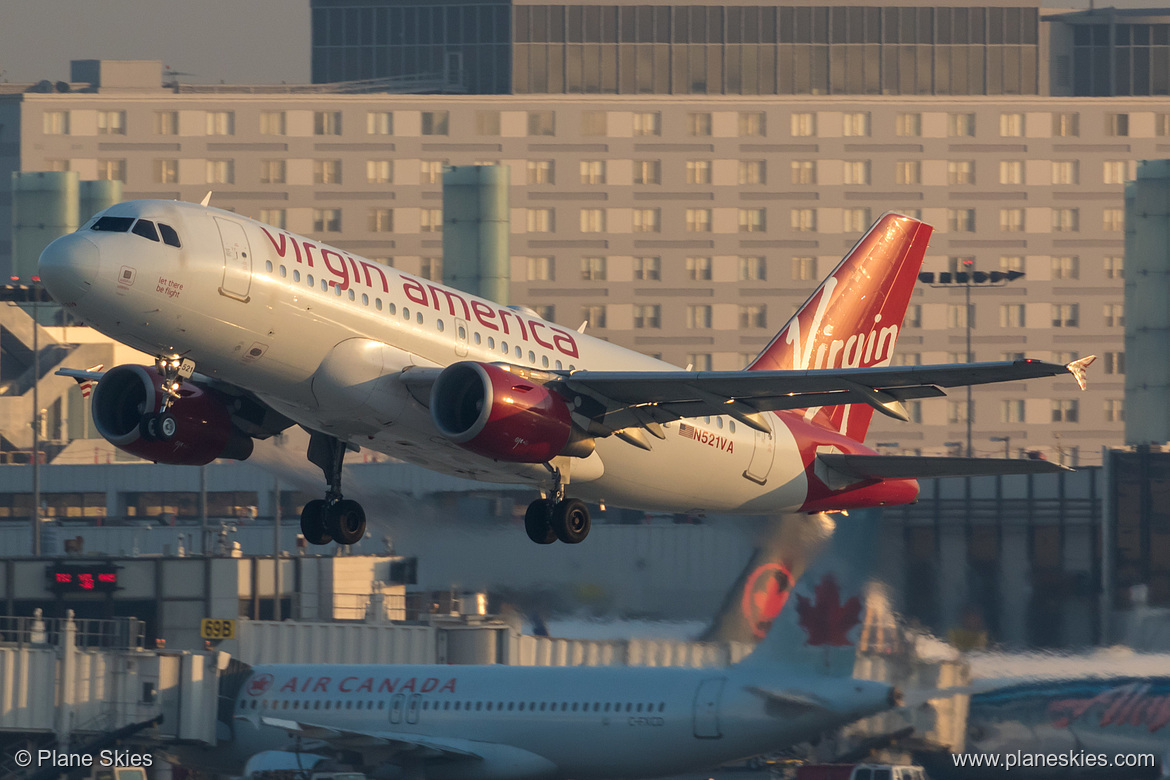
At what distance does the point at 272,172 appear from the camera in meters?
162

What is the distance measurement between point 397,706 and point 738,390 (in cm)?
2010

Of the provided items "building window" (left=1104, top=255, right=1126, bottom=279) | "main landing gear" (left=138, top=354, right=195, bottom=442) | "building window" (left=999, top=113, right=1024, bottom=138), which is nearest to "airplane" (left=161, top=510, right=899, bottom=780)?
"main landing gear" (left=138, top=354, right=195, bottom=442)

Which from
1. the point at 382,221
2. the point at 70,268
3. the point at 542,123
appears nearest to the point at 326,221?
the point at 382,221

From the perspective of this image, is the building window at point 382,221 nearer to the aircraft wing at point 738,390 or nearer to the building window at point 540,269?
Result: the building window at point 540,269

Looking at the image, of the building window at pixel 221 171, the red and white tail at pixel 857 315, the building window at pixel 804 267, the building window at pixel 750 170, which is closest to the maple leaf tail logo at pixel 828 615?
the red and white tail at pixel 857 315

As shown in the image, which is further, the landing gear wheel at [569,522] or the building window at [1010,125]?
the building window at [1010,125]

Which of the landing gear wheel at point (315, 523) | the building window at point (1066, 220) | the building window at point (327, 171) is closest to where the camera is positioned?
the landing gear wheel at point (315, 523)

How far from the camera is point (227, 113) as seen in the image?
527 feet

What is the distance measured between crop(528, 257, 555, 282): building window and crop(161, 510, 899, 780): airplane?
4421 inches

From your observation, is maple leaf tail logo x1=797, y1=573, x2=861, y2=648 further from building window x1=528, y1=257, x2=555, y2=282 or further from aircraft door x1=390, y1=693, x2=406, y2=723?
building window x1=528, y1=257, x2=555, y2=282

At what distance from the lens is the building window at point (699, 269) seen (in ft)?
534

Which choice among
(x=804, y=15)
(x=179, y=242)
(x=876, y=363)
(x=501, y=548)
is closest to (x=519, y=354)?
(x=179, y=242)

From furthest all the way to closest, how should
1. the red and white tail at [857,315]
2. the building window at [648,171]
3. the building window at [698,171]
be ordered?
the building window at [698,171], the building window at [648,171], the red and white tail at [857,315]

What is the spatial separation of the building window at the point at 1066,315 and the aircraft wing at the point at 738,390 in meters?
134
